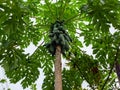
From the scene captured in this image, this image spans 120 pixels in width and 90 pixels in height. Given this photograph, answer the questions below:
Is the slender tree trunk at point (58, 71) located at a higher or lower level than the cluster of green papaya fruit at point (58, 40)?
lower

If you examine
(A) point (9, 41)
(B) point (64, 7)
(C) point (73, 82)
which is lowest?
(A) point (9, 41)

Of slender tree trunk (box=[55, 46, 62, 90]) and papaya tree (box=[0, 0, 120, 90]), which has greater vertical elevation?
papaya tree (box=[0, 0, 120, 90])

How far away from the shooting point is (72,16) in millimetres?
7039

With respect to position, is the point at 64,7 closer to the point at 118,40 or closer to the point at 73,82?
the point at 118,40

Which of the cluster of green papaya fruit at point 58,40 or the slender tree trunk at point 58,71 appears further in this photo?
the cluster of green papaya fruit at point 58,40

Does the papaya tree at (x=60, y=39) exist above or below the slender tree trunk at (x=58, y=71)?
above

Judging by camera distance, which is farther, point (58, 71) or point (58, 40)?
point (58, 40)

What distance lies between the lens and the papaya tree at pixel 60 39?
564 cm

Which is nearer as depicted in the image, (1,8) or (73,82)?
(1,8)

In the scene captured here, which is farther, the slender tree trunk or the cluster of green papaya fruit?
the cluster of green papaya fruit

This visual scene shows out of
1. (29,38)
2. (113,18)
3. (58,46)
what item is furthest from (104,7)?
(29,38)

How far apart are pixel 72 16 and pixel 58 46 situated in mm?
1310

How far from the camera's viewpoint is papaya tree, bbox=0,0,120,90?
5.64 metres

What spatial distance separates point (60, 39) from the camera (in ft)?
19.6
